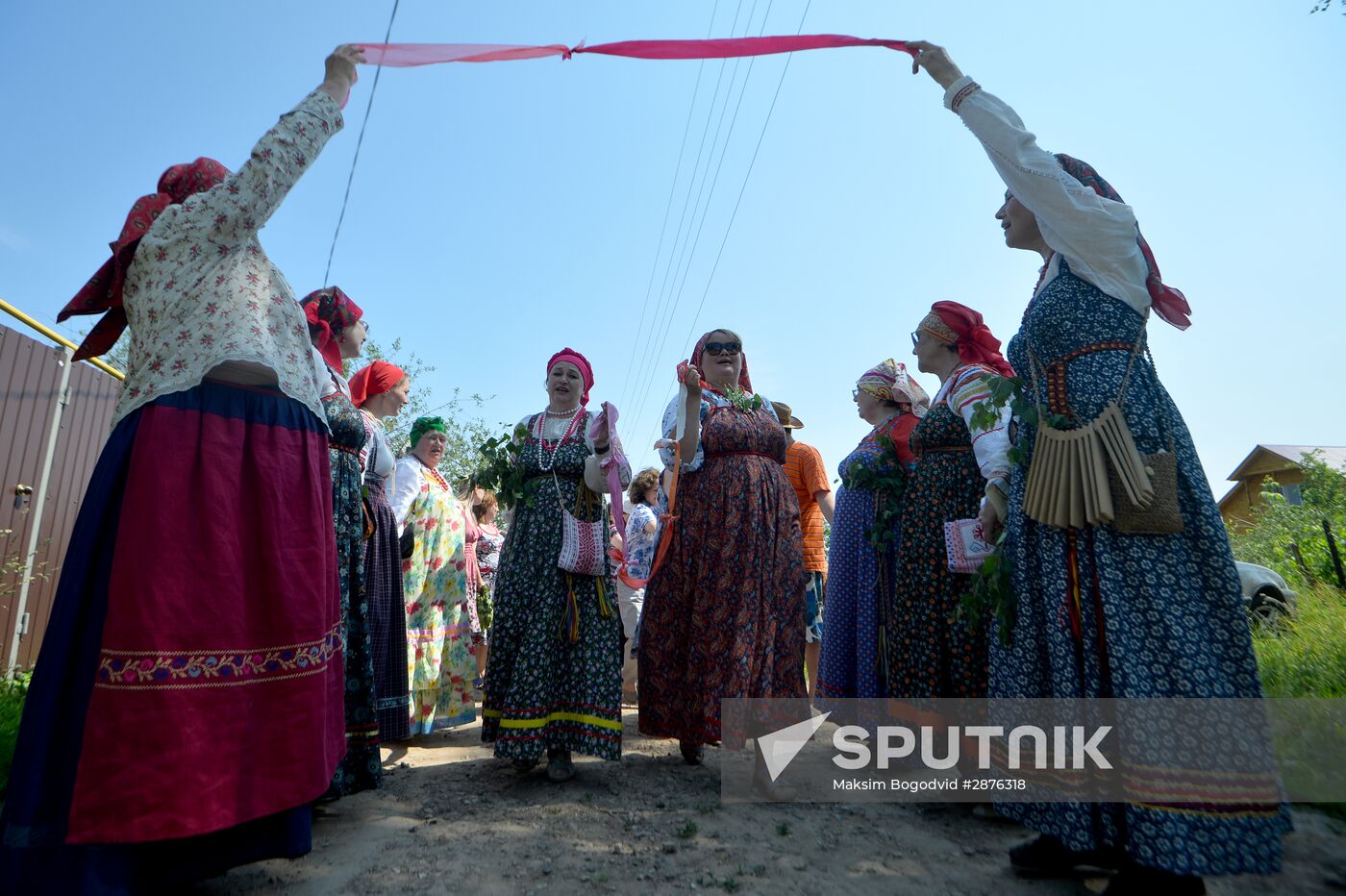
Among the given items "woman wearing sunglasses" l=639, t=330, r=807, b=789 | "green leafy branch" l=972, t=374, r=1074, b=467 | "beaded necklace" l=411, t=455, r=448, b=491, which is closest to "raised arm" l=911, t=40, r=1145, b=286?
"green leafy branch" l=972, t=374, r=1074, b=467

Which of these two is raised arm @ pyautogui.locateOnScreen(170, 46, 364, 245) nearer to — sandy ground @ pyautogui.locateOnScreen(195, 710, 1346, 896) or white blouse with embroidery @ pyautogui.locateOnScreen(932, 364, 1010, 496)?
sandy ground @ pyautogui.locateOnScreen(195, 710, 1346, 896)

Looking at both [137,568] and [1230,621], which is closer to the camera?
[137,568]

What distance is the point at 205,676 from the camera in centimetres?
172

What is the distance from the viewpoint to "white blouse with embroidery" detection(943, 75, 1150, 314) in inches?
Result: 81.7

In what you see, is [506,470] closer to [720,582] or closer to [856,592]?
[720,582]

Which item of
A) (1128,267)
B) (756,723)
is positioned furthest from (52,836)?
(1128,267)

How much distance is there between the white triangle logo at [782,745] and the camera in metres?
3.13

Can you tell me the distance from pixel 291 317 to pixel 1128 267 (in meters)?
2.51

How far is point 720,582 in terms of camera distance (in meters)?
3.37

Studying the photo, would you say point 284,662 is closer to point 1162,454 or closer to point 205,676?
point 205,676

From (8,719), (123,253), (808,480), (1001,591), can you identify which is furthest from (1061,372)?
(8,719)

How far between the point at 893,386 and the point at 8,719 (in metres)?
4.91

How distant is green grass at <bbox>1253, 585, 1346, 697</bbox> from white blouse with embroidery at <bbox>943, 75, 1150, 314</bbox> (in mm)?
2810

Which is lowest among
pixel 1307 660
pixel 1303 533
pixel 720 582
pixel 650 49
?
pixel 1307 660
